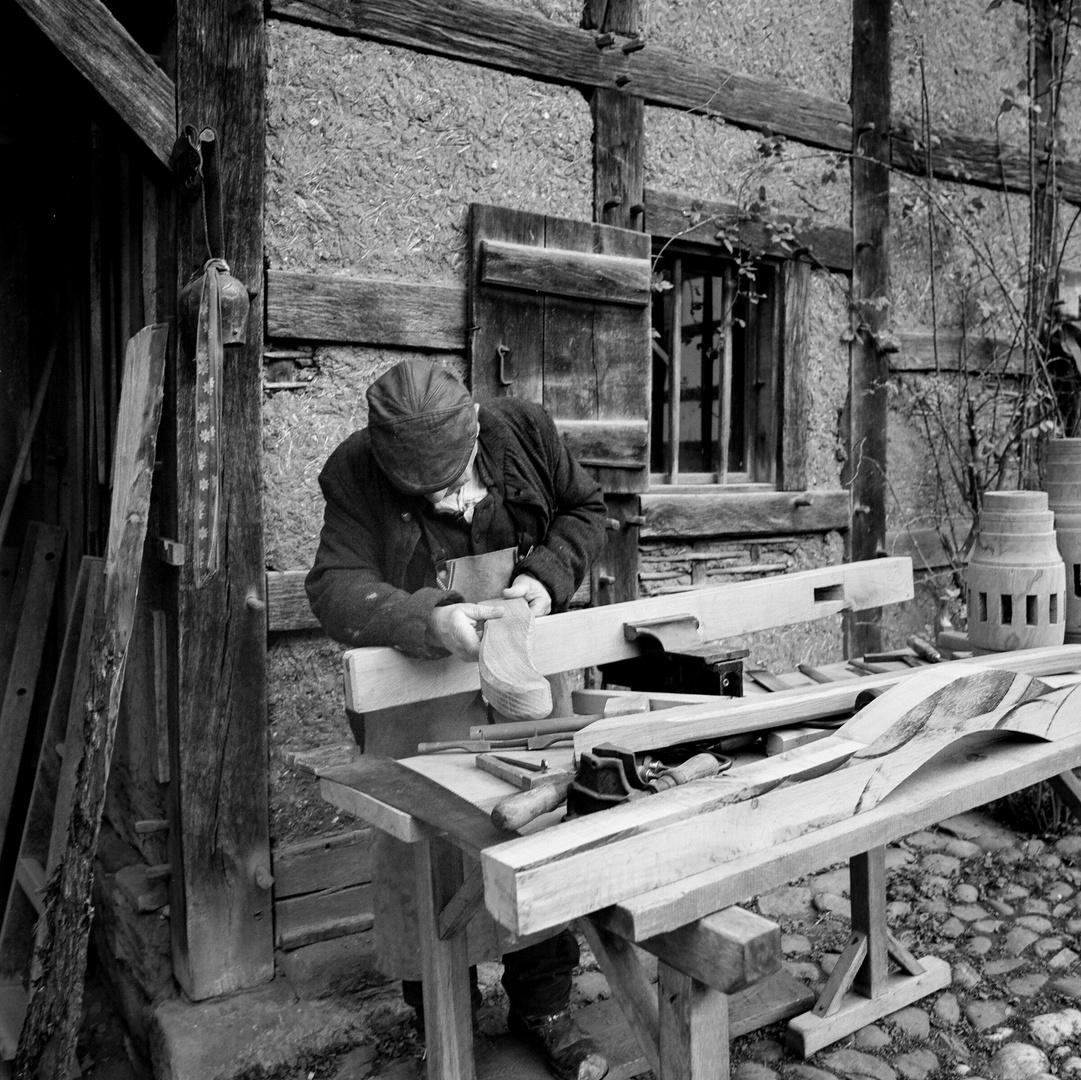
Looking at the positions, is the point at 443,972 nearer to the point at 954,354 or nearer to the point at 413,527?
the point at 413,527

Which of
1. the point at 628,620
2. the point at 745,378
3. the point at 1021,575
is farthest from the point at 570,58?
the point at 1021,575

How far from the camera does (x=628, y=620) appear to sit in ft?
8.77

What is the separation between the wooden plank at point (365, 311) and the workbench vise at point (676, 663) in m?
1.51

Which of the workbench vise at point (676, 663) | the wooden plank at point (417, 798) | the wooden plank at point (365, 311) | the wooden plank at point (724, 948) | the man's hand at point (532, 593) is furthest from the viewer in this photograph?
the wooden plank at point (365, 311)

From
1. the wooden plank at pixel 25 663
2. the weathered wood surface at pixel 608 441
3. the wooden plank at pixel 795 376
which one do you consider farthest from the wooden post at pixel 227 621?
the wooden plank at pixel 795 376

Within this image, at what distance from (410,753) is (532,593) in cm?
55

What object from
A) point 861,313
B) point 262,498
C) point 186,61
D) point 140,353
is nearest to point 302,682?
point 262,498

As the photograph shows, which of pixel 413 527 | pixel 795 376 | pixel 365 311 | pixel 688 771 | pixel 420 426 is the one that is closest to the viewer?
pixel 688 771

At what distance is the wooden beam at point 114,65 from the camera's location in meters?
2.85

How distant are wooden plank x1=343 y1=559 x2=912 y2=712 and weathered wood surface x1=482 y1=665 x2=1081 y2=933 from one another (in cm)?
73

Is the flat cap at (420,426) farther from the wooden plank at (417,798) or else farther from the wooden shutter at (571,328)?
the wooden shutter at (571,328)

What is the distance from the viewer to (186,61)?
124 inches

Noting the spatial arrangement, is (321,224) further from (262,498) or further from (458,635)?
(458,635)

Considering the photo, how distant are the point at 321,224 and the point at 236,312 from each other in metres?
0.54
